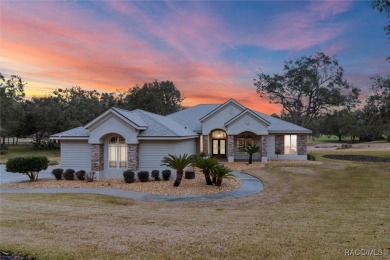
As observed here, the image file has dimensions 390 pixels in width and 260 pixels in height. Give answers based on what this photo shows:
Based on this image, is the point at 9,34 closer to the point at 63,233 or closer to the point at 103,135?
the point at 103,135

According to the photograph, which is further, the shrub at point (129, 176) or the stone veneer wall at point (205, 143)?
the stone veneer wall at point (205, 143)

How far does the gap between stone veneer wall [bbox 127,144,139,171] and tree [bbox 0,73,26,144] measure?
34689 millimetres

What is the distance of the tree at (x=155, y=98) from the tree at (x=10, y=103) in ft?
63.1

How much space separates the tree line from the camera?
4853 cm

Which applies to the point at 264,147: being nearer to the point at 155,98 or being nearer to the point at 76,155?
the point at 76,155

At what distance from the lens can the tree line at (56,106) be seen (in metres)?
48.5

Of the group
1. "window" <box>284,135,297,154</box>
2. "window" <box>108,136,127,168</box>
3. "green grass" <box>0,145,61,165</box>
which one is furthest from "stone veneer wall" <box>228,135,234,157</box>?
"green grass" <box>0,145,61,165</box>

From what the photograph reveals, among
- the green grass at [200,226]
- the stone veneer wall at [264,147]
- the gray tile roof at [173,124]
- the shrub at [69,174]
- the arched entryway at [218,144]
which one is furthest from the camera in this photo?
the arched entryway at [218,144]

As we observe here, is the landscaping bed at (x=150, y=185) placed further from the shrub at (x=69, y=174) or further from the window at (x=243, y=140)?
the window at (x=243, y=140)

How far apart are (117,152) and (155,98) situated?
43.3m

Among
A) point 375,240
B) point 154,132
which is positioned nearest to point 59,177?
point 154,132

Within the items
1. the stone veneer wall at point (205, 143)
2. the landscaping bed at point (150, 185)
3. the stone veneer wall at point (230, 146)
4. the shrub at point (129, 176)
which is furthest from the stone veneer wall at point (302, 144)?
the shrub at point (129, 176)

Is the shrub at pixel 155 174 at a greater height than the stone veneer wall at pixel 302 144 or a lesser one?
lesser

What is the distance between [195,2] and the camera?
17.0m
